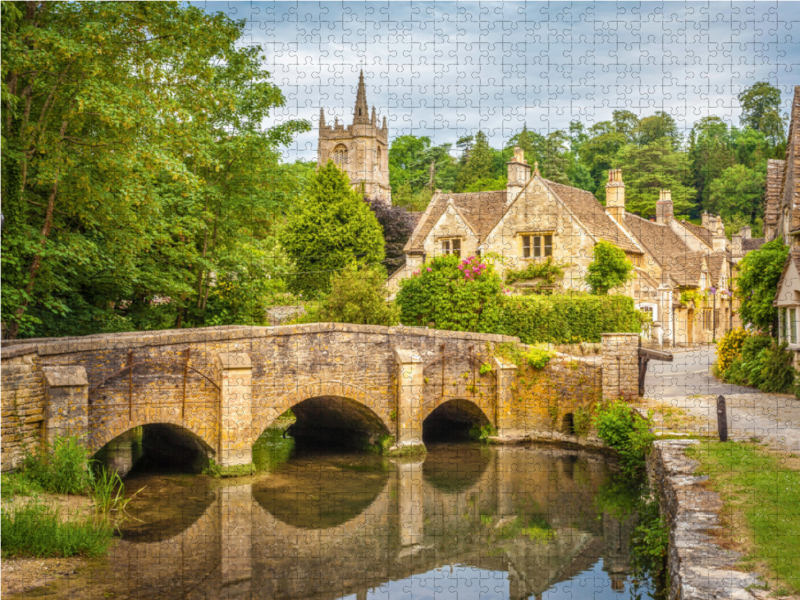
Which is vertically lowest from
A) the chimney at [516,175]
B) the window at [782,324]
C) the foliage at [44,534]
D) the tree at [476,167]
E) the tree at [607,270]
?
the foliage at [44,534]

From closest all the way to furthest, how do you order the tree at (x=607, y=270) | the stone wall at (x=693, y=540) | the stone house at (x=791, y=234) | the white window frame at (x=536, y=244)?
the stone wall at (x=693, y=540)
the stone house at (x=791, y=234)
the tree at (x=607, y=270)
the white window frame at (x=536, y=244)

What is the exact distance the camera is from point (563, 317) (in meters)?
26.6

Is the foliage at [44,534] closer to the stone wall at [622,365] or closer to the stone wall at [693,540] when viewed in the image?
the stone wall at [693,540]

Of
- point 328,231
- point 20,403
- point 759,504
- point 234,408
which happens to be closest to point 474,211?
point 328,231

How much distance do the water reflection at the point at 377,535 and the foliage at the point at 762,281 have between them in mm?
6812

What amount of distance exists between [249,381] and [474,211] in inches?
919

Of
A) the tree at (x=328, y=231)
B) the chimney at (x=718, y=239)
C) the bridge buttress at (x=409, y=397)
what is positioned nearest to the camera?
the bridge buttress at (x=409, y=397)

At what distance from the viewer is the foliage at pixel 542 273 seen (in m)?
32.9

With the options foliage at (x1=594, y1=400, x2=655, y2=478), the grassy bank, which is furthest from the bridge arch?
foliage at (x1=594, y1=400, x2=655, y2=478)

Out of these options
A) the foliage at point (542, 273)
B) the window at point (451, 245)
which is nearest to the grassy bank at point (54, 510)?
the foliage at point (542, 273)

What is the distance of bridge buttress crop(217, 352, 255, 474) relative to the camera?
16500 mm

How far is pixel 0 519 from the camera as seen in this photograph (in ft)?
32.8

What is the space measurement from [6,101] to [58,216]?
115 inches

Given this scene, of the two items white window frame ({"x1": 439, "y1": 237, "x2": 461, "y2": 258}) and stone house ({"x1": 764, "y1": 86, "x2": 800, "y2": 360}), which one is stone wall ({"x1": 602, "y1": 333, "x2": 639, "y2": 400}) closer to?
stone house ({"x1": 764, "y1": 86, "x2": 800, "y2": 360})
